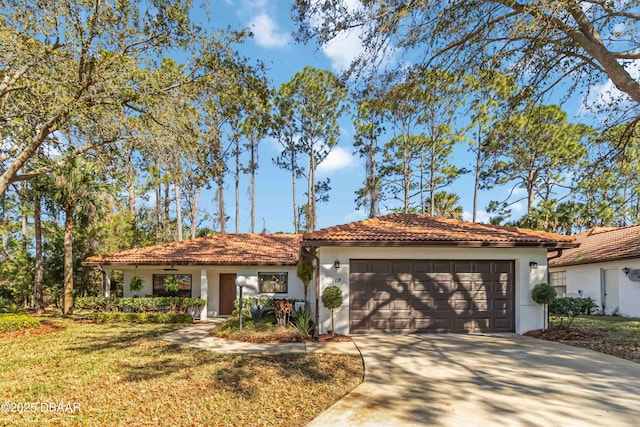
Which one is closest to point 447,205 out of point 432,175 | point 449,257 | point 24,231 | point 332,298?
point 432,175

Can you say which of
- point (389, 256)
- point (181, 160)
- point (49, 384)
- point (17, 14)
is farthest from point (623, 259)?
point (17, 14)

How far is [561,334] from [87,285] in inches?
855

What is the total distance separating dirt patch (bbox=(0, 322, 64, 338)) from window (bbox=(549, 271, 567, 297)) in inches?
844

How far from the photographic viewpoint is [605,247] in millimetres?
17281

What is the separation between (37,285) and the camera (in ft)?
59.5

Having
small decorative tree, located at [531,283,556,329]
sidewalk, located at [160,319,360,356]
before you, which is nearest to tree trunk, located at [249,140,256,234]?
sidewalk, located at [160,319,360,356]

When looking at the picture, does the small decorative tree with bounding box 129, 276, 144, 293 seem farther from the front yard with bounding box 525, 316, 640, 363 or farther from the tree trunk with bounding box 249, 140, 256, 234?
the front yard with bounding box 525, 316, 640, 363

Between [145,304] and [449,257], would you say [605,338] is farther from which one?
[145,304]

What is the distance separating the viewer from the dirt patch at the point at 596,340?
819 cm

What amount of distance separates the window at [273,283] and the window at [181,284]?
3.26m

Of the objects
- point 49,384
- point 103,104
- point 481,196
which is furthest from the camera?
point 481,196

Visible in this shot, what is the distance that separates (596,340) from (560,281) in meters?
12.2

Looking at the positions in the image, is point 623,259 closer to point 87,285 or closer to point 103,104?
point 103,104

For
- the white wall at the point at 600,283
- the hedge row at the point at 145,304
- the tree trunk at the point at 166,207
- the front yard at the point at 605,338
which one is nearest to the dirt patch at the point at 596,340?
the front yard at the point at 605,338
